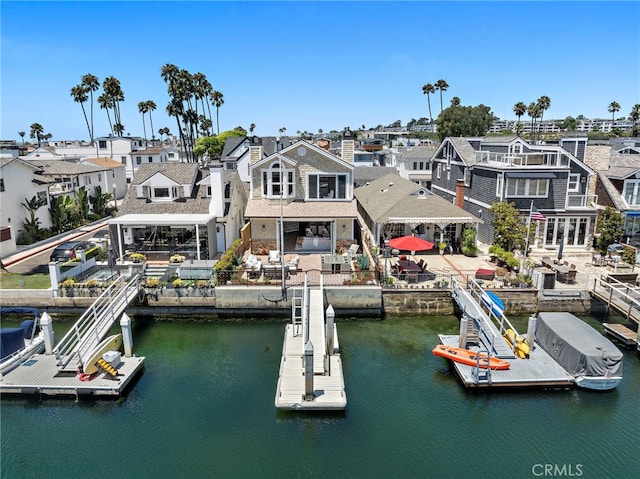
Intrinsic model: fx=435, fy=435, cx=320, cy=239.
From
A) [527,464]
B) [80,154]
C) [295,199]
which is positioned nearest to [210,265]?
[295,199]

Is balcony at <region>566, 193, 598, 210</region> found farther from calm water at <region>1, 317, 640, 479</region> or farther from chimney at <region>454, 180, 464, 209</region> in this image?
calm water at <region>1, 317, 640, 479</region>

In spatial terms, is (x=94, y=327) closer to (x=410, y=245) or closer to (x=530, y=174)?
→ (x=410, y=245)

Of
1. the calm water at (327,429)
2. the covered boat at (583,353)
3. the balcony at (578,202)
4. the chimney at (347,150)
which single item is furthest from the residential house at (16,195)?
the balcony at (578,202)

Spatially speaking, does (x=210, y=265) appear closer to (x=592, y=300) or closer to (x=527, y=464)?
(x=527, y=464)

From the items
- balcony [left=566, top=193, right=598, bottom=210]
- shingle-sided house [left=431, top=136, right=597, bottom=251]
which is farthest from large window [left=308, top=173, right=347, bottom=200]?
balcony [left=566, top=193, right=598, bottom=210]

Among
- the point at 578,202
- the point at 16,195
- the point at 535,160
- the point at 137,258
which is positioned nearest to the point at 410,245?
the point at 535,160

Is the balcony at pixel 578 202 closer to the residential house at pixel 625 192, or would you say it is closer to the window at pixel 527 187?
the window at pixel 527 187
